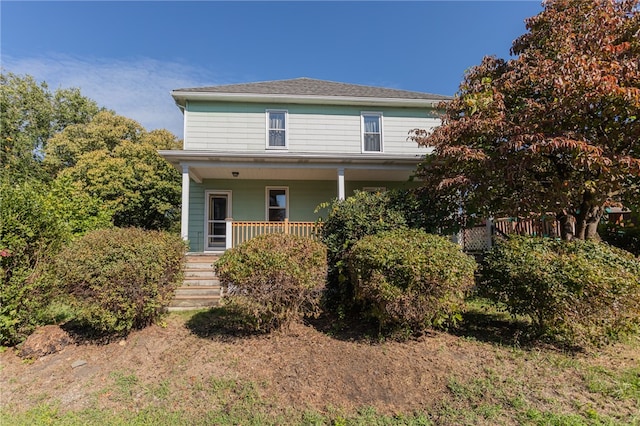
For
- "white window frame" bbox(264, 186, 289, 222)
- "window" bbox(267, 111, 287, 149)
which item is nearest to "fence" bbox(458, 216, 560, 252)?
"white window frame" bbox(264, 186, 289, 222)

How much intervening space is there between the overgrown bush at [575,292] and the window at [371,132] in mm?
8212

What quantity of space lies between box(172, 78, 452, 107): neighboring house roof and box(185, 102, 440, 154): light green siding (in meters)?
0.28

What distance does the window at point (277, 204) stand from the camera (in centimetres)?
1198

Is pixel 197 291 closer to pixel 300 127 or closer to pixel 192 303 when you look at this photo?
pixel 192 303

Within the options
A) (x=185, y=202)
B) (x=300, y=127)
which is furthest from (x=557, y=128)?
(x=185, y=202)

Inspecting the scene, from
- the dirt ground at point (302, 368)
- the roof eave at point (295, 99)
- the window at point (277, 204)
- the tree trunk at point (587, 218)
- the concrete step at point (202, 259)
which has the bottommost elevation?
the dirt ground at point (302, 368)

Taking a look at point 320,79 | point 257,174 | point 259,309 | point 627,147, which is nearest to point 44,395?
point 259,309

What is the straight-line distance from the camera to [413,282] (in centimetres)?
394

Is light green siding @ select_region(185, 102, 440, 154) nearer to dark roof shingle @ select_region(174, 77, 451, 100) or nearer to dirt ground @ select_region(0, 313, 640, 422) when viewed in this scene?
dark roof shingle @ select_region(174, 77, 451, 100)

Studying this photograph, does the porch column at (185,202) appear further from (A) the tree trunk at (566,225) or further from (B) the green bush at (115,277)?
(A) the tree trunk at (566,225)

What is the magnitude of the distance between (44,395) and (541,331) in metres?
5.96

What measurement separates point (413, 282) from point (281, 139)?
29.5ft

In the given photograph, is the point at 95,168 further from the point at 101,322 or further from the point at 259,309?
the point at 259,309

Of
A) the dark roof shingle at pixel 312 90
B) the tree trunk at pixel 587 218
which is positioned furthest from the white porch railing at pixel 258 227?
the tree trunk at pixel 587 218
